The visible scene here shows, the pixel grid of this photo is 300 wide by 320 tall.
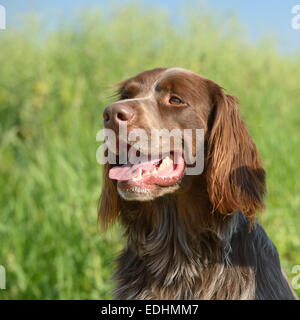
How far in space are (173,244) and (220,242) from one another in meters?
A: 0.31

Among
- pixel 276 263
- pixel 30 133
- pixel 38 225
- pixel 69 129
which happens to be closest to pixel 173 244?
pixel 276 263

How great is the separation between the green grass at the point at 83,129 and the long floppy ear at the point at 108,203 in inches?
31.6

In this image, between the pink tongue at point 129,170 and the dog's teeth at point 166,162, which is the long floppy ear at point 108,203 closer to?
the pink tongue at point 129,170

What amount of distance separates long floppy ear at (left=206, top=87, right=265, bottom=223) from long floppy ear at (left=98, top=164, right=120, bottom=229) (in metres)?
0.66

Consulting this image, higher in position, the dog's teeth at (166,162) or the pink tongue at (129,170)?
the dog's teeth at (166,162)

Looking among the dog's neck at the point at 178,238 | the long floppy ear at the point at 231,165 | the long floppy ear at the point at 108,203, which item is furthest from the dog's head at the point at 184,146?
the long floppy ear at the point at 108,203

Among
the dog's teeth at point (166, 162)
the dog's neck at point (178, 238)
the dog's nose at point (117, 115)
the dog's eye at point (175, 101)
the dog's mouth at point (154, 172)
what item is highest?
the dog's eye at point (175, 101)

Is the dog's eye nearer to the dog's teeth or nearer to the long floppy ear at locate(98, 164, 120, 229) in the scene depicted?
the dog's teeth

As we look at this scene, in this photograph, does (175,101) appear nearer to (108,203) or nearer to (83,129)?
(108,203)

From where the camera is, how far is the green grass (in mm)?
4570

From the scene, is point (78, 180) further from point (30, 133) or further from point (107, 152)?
point (107, 152)

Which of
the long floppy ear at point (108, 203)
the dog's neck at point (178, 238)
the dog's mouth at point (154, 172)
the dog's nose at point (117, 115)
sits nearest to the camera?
the dog's nose at point (117, 115)

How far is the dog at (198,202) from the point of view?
107 inches

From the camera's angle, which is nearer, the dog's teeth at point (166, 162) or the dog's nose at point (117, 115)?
the dog's nose at point (117, 115)
